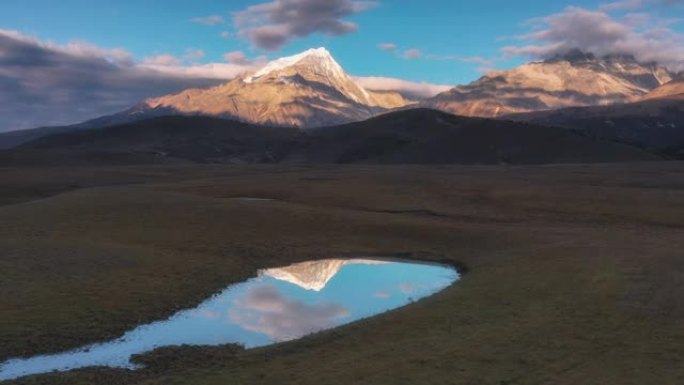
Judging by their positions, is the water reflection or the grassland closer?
the grassland

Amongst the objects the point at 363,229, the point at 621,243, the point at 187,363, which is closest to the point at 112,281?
the point at 187,363

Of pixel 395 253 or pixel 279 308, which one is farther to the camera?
pixel 395 253

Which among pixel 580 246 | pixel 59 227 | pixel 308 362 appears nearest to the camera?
pixel 308 362

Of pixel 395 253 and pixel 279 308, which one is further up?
pixel 395 253

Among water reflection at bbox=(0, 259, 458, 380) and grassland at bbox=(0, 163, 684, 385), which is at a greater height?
Answer: grassland at bbox=(0, 163, 684, 385)

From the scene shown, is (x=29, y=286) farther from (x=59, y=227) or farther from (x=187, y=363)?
(x=59, y=227)
